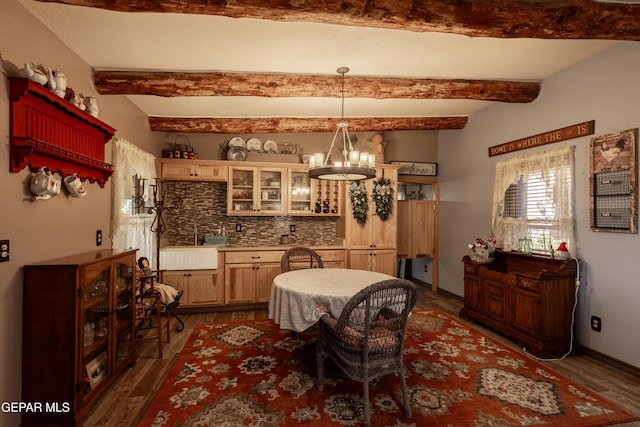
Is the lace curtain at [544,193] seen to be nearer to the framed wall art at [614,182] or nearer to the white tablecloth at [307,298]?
the framed wall art at [614,182]

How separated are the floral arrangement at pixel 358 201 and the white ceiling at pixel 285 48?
70.7 inches

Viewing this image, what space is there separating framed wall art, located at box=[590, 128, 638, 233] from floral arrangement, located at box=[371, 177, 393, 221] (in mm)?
2497

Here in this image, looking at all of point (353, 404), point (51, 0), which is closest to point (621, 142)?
point (353, 404)

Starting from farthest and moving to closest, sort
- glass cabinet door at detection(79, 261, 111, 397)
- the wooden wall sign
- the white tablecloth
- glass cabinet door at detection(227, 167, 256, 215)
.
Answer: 1. glass cabinet door at detection(227, 167, 256, 215)
2. the wooden wall sign
3. the white tablecloth
4. glass cabinet door at detection(79, 261, 111, 397)

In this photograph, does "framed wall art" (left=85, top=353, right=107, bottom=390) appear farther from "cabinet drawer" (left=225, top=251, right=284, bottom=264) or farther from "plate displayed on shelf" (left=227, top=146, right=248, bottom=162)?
"plate displayed on shelf" (left=227, top=146, right=248, bottom=162)

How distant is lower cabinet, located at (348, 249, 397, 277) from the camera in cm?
498

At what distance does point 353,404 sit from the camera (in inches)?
90.7

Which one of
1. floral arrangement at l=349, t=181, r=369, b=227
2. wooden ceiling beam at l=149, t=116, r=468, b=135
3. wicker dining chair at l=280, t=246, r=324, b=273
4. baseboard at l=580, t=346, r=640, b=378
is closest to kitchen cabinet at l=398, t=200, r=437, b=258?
floral arrangement at l=349, t=181, r=369, b=227

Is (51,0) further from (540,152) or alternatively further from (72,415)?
(540,152)

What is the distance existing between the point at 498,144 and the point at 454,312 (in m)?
2.42

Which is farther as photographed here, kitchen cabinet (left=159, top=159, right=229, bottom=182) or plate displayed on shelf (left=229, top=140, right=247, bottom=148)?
plate displayed on shelf (left=229, top=140, right=247, bottom=148)

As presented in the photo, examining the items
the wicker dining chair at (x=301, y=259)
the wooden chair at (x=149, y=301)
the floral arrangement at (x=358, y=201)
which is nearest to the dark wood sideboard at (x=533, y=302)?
the floral arrangement at (x=358, y=201)

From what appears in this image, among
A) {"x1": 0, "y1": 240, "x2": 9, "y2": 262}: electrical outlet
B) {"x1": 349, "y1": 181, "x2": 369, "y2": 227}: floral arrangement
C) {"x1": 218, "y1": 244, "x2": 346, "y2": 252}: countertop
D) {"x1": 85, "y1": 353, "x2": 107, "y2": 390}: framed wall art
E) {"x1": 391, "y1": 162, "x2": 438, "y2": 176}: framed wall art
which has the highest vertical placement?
{"x1": 391, "y1": 162, "x2": 438, "y2": 176}: framed wall art

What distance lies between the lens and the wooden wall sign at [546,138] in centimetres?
321
